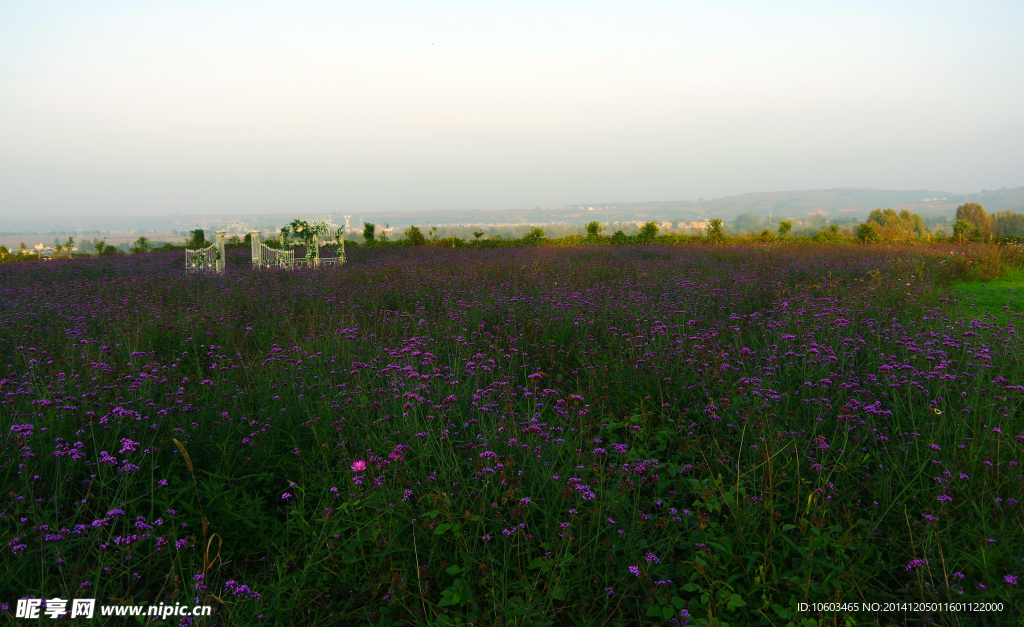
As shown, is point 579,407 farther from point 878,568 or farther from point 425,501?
point 878,568

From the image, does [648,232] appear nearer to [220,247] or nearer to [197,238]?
[220,247]

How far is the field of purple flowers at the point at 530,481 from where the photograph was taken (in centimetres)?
183

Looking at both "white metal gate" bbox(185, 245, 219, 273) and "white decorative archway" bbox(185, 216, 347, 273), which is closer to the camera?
"white metal gate" bbox(185, 245, 219, 273)

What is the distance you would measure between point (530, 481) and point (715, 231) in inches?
787

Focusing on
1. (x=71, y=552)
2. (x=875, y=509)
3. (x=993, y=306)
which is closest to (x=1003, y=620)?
(x=875, y=509)

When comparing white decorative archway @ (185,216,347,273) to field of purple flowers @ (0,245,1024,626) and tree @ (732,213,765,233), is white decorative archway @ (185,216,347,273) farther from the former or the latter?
tree @ (732,213,765,233)

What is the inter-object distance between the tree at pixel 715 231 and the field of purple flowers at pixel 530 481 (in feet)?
53.0

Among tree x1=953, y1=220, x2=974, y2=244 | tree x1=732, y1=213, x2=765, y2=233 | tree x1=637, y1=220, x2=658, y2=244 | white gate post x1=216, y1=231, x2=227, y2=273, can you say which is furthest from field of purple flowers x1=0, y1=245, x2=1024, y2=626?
tree x1=732, y1=213, x2=765, y2=233

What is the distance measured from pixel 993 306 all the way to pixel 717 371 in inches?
227

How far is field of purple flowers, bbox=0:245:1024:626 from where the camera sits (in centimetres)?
183

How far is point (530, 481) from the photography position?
86.4 inches

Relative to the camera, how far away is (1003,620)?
65.0 inches

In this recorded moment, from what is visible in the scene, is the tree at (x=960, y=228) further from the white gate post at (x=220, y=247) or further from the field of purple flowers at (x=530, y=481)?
the white gate post at (x=220, y=247)

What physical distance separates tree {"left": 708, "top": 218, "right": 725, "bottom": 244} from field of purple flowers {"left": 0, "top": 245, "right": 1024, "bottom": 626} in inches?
636
